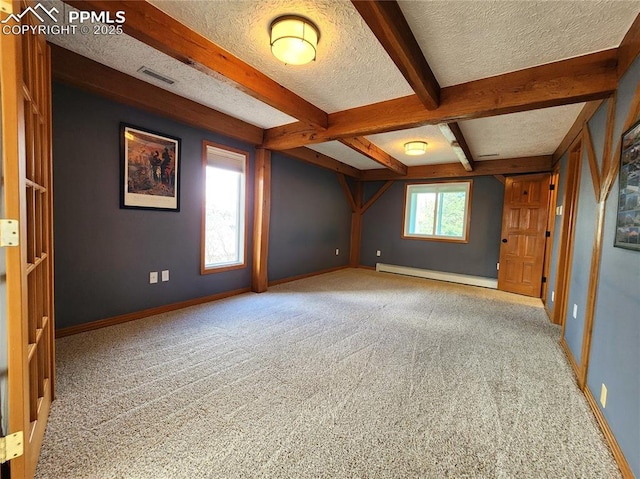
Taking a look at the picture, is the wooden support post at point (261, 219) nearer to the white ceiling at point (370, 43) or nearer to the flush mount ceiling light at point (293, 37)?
the white ceiling at point (370, 43)

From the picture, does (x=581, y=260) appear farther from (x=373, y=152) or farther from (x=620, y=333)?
(x=373, y=152)

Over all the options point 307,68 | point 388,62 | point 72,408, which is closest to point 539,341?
point 388,62

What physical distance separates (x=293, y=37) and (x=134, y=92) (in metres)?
1.86

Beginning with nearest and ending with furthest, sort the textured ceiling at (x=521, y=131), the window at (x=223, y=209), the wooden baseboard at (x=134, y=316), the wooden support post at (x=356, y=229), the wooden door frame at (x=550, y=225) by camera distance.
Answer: the wooden baseboard at (x=134, y=316) → the textured ceiling at (x=521, y=131) → the window at (x=223, y=209) → the wooden door frame at (x=550, y=225) → the wooden support post at (x=356, y=229)

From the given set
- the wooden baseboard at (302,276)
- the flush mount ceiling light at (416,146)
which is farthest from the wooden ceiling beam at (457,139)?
the wooden baseboard at (302,276)

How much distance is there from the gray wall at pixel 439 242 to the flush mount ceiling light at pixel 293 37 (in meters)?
4.89

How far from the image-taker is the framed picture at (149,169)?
9.53 ft

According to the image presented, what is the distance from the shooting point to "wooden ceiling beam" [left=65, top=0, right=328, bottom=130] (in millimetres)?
1659

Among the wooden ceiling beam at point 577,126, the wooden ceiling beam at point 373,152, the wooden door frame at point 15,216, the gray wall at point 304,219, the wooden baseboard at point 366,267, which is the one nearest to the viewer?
the wooden door frame at point 15,216

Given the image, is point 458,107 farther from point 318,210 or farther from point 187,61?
point 318,210

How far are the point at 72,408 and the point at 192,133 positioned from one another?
9.49 ft

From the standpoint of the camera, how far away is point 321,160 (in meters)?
5.36

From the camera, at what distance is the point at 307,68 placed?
92.0 inches

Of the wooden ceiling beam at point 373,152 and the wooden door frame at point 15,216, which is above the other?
the wooden ceiling beam at point 373,152
